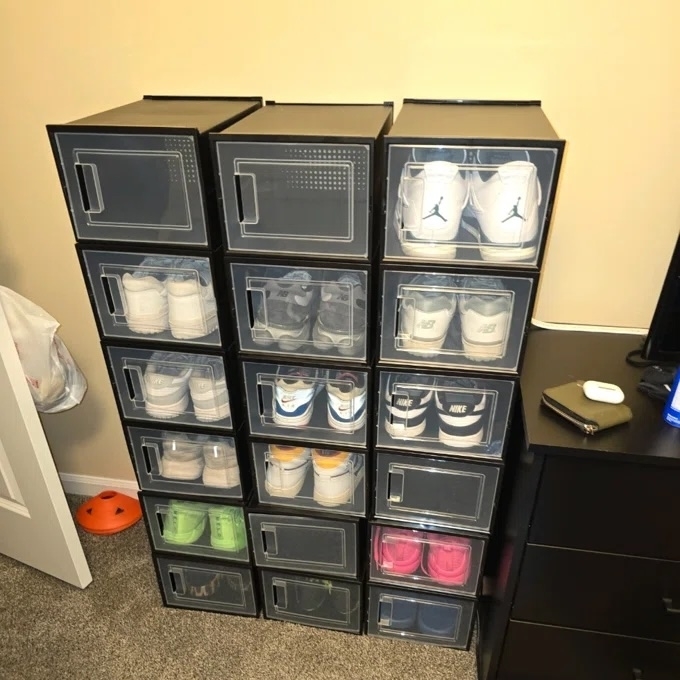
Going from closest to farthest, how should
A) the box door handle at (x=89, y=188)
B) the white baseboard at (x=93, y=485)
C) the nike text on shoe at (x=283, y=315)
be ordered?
1. the box door handle at (x=89, y=188)
2. the nike text on shoe at (x=283, y=315)
3. the white baseboard at (x=93, y=485)

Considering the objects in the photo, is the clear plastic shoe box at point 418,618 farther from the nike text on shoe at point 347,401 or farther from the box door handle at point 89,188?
the box door handle at point 89,188

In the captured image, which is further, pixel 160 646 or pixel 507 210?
pixel 160 646

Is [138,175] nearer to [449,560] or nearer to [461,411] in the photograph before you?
[461,411]

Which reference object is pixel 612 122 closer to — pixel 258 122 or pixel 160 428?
pixel 258 122

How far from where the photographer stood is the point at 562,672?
132 centimetres

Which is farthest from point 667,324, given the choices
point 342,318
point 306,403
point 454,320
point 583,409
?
point 306,403

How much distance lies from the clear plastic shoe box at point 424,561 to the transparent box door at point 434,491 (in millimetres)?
54

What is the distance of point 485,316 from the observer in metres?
1.09

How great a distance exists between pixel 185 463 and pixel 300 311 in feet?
1.64

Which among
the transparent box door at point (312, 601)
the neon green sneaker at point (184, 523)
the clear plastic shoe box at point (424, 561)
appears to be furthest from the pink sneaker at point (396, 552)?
the neon green sneaker at point (184, 523)

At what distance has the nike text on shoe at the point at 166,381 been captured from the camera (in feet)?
4.22

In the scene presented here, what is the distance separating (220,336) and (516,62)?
0.76 meters

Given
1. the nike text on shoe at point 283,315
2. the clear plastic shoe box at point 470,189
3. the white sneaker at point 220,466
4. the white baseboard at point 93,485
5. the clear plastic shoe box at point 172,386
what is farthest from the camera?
the white baseboard at point 93,485

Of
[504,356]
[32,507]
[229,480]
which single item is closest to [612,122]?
[504,356]
